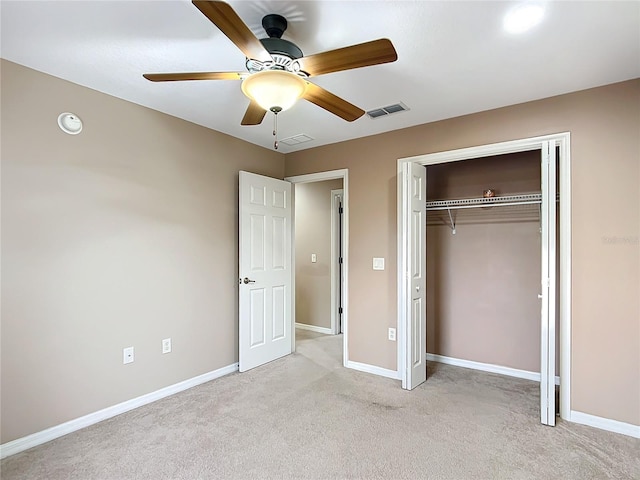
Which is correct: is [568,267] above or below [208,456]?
above

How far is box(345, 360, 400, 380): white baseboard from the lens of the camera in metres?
3.54

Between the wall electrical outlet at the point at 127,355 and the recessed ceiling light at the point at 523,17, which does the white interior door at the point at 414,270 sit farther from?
the wall electrical outlet at the point at 127,355

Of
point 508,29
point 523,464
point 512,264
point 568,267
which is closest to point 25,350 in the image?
point 523,464

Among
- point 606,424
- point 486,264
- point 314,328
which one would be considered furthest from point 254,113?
point 314,328

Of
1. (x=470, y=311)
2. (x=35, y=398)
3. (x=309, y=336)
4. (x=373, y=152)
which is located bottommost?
(x=309, y=336)

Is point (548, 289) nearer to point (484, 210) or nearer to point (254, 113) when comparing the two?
point (484, 210)

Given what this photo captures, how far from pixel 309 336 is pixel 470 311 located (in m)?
2.30

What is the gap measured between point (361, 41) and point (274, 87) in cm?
65

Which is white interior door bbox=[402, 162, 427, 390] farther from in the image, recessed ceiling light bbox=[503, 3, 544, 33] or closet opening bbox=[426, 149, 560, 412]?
recessed ceiling light bbox=[503, 3, 544, 33]

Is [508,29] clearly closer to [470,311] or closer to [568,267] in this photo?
[568,267]

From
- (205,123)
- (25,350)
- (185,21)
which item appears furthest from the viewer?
(205,123)

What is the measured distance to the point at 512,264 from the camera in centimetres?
362

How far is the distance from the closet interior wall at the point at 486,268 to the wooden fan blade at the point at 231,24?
2.89 meters

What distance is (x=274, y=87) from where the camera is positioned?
1729 millimetres
